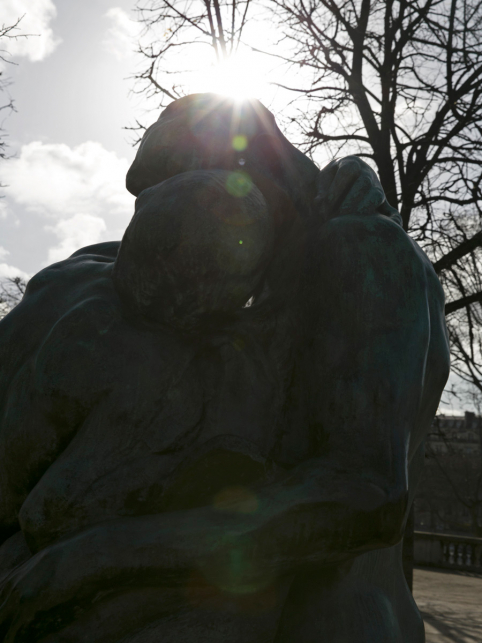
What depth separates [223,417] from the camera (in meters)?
1.56

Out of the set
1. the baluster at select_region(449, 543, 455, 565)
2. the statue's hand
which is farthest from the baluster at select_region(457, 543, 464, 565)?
the statue's hand

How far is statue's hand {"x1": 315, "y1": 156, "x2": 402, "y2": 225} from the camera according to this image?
1694 millimetres

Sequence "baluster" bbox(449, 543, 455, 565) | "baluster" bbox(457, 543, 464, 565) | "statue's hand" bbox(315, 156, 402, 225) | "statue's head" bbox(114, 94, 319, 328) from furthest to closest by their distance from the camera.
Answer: "baluster" bbox(449, 543, 455, 565) < "baluster" bbox(457, 543, 464, 565) < "statue's hand" bbox(315, 156, 402, 225) < "statue's head" bbox(114, 94, 319, 328)

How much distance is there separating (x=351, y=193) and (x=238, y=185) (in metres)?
0.32

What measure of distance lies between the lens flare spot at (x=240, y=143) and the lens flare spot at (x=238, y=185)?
0.43 ft

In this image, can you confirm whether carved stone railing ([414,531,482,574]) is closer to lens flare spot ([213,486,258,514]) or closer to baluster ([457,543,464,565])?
baluster ([457,543,464,565])

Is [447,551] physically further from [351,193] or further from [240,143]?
[240,143]

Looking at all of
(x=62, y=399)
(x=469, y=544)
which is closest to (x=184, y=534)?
(x=62, y=399)

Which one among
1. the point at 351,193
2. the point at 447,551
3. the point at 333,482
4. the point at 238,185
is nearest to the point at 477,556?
the point at 447,551

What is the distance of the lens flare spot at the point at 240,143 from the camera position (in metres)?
1.76

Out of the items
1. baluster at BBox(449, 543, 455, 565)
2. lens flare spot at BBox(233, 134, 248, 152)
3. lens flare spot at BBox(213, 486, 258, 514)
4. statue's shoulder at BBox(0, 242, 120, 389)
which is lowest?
baluster at BBox(449, 543, 455, 565)

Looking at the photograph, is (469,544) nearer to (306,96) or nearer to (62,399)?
(306,96)

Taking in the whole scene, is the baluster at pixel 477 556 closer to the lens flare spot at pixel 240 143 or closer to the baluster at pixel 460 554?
the baluster at pixel 460 554

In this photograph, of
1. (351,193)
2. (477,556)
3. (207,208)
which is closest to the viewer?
(207,208)
